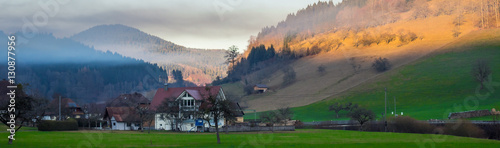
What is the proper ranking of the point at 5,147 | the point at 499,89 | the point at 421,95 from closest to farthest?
the point at 5,147 < the point at 499,89 < the point at 421,95

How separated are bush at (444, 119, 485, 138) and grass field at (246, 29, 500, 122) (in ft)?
89.3

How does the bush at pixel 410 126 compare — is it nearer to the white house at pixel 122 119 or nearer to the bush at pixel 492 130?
the bush at pixel 492 130

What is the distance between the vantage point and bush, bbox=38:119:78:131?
79875mm

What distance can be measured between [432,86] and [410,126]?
6621 centimetres

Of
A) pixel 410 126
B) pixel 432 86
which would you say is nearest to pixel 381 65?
pixel 432 86

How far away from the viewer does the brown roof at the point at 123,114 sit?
99.8m

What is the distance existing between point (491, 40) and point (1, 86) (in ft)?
506

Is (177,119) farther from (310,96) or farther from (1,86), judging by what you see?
(310,96)

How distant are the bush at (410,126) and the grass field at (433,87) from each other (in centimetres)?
1956

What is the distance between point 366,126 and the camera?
313ft

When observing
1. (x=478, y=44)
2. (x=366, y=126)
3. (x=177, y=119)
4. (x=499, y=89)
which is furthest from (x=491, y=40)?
(x=177, y=119)

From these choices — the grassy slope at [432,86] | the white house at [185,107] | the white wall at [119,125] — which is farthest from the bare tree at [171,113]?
the grassy slope at [432,86]

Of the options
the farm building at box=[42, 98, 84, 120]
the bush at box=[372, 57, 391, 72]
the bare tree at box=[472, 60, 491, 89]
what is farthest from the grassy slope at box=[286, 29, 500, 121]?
the farm building at box=[42, 98, 84, 120]

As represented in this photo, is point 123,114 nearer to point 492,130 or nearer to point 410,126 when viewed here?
point 410,126
